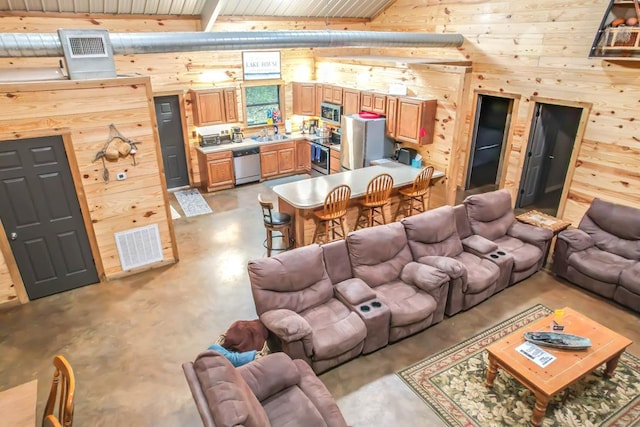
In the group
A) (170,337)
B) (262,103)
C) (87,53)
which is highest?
(87,53)

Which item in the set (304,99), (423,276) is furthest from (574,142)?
(304,99)

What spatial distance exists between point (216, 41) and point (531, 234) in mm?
4992

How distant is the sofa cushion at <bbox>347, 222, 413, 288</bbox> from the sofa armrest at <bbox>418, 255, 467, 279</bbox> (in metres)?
0.29

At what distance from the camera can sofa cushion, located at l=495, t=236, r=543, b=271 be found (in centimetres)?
513

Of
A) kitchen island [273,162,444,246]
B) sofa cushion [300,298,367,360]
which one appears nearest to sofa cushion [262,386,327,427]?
sofa cushion [300,298,367,360]

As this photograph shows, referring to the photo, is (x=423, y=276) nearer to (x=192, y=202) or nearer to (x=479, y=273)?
(x=479, y=273)

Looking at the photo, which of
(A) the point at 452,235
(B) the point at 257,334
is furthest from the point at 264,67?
(B) the point at 257,334

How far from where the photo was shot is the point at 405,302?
4246 millimetres

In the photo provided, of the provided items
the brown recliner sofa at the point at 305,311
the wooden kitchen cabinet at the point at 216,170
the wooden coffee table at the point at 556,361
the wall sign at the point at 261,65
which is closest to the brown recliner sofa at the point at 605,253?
the wooden coffee table at the point at 556,361

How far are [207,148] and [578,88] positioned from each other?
6.79 meters

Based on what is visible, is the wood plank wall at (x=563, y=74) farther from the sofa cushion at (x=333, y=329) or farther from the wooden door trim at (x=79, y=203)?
the wooden door trim at (x=79, y=203)

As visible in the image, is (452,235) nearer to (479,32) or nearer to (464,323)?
(464,323)

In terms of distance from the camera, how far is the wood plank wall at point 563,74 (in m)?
5.70

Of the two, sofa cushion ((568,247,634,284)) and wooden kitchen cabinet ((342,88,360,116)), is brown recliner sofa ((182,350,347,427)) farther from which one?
wooden kitchen cabinet ((342,88,360,116))
